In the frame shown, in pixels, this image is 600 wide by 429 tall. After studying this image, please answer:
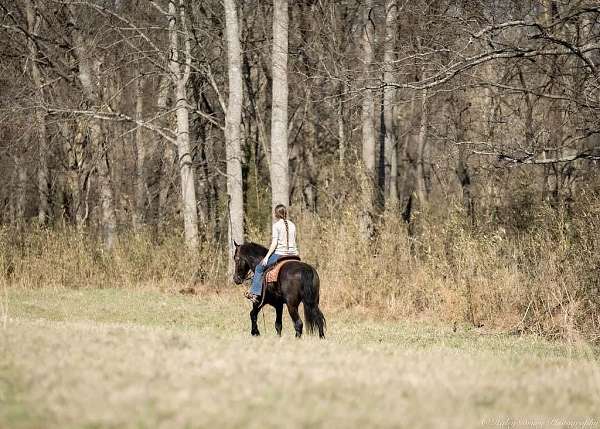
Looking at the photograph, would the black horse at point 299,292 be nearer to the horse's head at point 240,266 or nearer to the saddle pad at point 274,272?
the saddle pad at point 274,272

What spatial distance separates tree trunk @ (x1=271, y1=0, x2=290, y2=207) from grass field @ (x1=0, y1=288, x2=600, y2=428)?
10.7 metres

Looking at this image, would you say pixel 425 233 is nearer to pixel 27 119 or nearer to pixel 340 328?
pixel 340 328

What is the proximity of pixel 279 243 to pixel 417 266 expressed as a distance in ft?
21.5

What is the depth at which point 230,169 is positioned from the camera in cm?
2300

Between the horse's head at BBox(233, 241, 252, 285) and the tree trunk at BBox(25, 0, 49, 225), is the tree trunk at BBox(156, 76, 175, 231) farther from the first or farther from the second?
the horse's head at BBox(233, 241, 252, 285)

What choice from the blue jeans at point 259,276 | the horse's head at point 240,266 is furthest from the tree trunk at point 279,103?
the blue jeans at point 259,276

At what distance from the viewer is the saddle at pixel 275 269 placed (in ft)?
43.2

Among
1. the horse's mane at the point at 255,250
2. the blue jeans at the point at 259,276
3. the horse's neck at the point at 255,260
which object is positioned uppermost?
the horse's mane at the point at 255,250

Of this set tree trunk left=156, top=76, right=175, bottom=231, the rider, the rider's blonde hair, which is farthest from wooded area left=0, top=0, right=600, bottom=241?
the rider

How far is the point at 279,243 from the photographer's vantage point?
43.9 feet

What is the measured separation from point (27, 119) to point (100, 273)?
5.84m

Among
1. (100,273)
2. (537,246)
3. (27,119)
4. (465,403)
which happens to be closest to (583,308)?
(537,246)

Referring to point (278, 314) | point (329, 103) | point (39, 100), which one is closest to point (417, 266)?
point (329, 103)

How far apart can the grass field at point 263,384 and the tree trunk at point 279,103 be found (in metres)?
10.7
